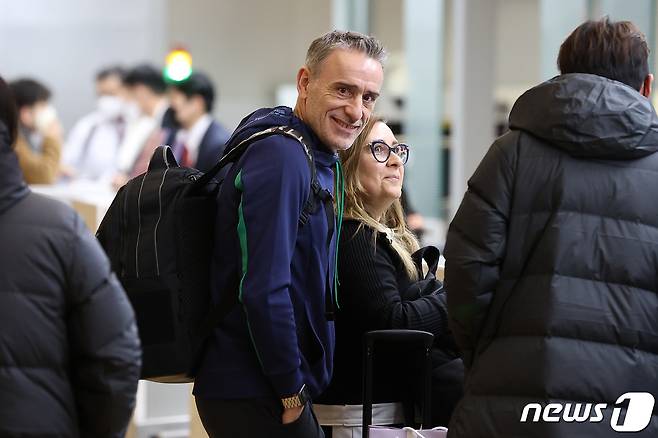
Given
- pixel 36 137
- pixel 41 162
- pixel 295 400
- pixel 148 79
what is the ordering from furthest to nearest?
pixel 148 79, pixel 36 137, pixel 41 162, pixel 295 400

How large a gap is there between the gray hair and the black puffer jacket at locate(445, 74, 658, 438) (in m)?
0.45

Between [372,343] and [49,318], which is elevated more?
[49,318]

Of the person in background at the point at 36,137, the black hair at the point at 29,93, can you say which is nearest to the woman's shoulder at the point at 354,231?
the person in background at the point at 36,137

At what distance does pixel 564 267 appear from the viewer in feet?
8.81

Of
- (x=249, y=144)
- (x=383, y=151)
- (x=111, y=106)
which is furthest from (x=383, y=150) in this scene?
(x=111, y=106)

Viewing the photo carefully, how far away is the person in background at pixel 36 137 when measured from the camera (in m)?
9.58

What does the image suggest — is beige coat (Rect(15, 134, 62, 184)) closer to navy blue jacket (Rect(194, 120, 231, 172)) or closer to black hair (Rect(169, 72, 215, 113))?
black hair (Rect(169, 72, 215, 113))

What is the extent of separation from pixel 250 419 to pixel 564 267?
2.66 feet

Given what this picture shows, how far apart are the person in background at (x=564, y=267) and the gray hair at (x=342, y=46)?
444 mm

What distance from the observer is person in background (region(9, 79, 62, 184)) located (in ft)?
31.4

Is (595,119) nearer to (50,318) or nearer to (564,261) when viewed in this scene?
(564,261)

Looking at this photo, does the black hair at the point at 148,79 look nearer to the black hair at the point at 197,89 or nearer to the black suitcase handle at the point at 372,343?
the black hair at the point at 197,89

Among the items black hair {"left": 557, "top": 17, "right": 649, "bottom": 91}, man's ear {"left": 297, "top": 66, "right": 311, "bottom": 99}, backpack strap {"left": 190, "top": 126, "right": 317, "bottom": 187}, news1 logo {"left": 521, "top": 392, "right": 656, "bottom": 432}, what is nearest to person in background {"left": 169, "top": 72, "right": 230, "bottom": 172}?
man's ear {"left": 297, "top": 66, "right": 311, "bottom": 99}

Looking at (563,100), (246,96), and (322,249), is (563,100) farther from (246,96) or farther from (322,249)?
(246,96)
